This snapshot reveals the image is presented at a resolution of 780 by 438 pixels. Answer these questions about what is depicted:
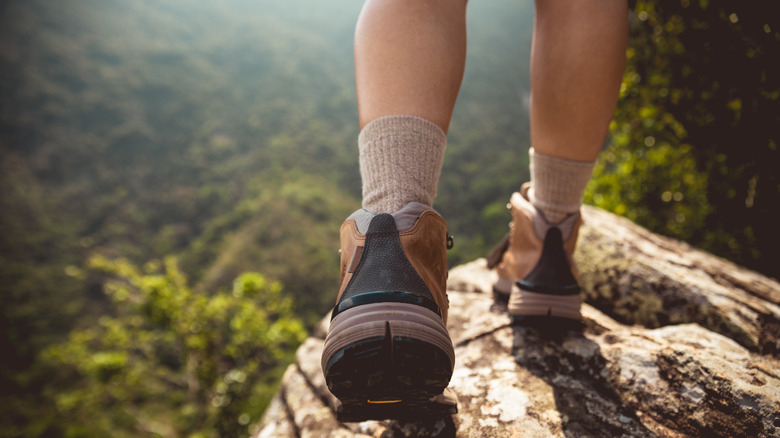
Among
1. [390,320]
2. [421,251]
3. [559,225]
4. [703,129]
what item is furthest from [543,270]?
[703,129]

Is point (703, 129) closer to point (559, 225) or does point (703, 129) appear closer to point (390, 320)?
point (559, 225)

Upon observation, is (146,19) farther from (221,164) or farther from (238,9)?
(221,164)

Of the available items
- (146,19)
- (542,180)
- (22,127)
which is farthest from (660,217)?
(146,19)

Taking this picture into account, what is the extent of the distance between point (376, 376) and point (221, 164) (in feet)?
211

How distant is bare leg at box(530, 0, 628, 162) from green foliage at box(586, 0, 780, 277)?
785 mm

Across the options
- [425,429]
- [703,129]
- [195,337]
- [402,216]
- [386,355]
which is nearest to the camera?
[386,355]

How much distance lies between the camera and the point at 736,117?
65.9 inches

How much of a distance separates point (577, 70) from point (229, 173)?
61.0 metres

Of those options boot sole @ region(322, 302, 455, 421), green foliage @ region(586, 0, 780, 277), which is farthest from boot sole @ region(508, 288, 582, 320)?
green foliage @ region(586, 0, 780, 277)

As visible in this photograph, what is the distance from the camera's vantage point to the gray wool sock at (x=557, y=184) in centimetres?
107

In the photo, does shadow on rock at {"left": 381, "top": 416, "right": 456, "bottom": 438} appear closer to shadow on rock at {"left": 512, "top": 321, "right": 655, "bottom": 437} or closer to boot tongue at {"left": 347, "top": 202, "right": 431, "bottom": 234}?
shadow on rock at {"left": 512, "top": 321, "right": 655, "bottom": 437}

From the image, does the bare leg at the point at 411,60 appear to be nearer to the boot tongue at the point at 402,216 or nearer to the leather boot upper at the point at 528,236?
the boot tongue at the point at 402,216

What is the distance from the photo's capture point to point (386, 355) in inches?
25.1

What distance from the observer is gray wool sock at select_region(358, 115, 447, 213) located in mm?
793
